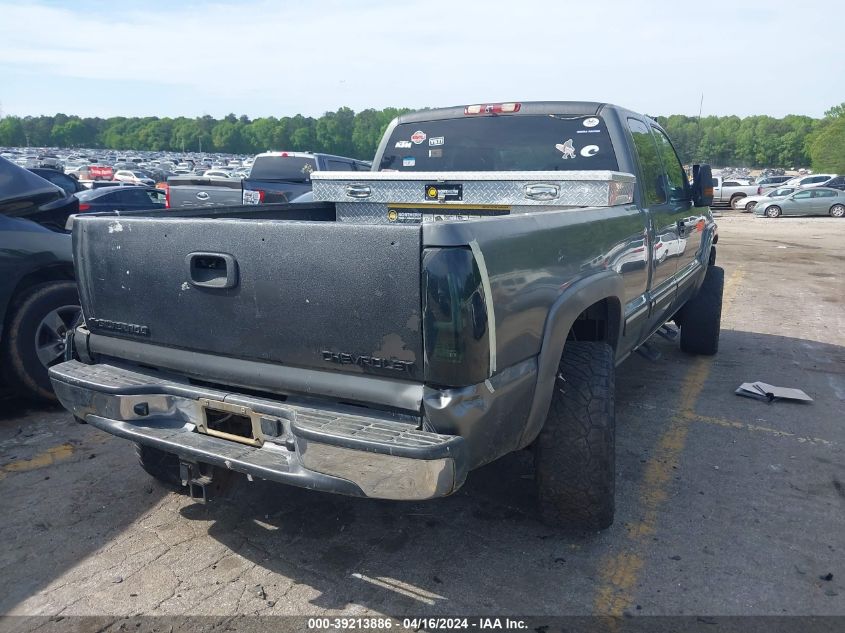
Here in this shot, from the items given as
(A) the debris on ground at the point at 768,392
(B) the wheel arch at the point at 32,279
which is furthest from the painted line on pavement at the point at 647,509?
(B) the wheel arch at the point at 32,279

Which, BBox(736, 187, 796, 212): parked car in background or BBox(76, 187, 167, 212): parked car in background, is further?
BBox(736, 187, 796, 212): parked car in background

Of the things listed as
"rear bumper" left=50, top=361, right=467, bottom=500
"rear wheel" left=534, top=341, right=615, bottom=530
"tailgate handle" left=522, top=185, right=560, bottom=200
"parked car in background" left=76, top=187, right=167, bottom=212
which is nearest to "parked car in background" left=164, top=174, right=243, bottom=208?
"parked car in background" left=76, top=187, right=167, bottom=212

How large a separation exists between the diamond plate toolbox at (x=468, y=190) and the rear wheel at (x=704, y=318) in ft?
8.30

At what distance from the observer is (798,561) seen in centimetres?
301

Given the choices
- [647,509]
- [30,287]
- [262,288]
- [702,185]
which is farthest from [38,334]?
[702,185]

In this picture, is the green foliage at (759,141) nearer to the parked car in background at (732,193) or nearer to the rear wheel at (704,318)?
the parked car in background at (732,193)

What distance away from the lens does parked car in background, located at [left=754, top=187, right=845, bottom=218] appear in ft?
87.8

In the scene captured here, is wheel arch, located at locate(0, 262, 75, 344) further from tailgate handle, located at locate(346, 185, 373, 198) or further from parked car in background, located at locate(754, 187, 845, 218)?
parked car in background, located at locate(754, 187, 845, 218)

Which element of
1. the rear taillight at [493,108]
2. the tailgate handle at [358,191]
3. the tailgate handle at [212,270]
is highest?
the rear taillight at [493,108]

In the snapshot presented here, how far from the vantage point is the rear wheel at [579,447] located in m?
2.96

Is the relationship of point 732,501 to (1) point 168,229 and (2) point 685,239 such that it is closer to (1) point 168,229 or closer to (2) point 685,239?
(2) point 685,239

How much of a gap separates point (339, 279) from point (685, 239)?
3.60 metres

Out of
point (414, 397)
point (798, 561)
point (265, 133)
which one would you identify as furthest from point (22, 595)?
point (265, 133)

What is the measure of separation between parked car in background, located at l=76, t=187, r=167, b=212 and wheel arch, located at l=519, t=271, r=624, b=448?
11.0 meters
